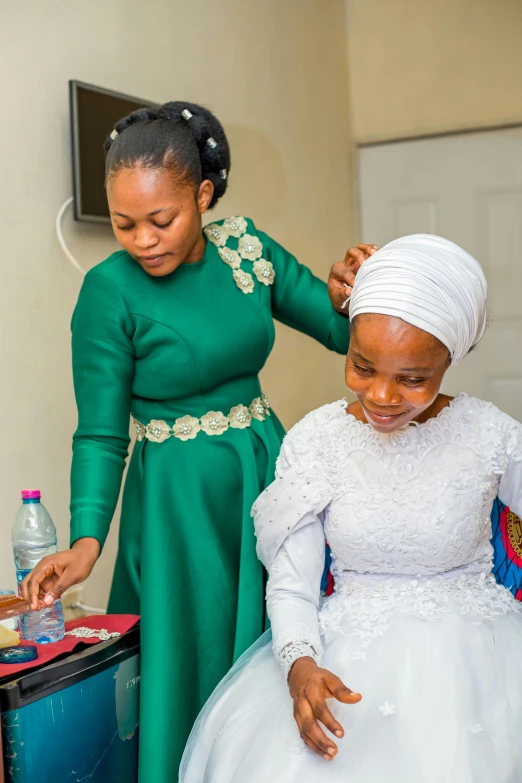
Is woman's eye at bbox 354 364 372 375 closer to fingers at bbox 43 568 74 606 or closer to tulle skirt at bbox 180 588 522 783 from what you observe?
tulle skirt at bbox 180 588 522 783

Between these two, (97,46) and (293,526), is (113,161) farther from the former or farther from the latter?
(97,46)

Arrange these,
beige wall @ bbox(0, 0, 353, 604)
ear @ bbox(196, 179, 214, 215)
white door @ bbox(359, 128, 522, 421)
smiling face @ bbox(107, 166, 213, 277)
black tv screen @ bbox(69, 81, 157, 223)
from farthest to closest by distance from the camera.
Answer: white door @ bbox(359, 128, 522, 421) < black tv screen @ bbox(69, 81, 157, 223) < beige wall @ bbox(0, 0, 353, 604) < ear @ bbox(196, 179, 214, 215) < smiling face @ bbox(107, 166, 213, 277)

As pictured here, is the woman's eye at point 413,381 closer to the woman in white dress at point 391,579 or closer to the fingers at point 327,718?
the woman in white dress at point 391,579

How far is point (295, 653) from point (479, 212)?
11.8 ft

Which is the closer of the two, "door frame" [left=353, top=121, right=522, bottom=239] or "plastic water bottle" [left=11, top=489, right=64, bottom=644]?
"plastic water bottle" [left=11, top=489, right=64, bottom=644]

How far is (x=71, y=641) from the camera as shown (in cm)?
150

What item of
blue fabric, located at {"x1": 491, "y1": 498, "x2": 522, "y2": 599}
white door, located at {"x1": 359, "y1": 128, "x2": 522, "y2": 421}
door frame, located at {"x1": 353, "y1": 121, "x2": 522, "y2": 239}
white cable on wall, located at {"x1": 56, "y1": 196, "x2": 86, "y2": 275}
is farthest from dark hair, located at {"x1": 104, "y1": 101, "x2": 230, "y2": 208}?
door frame, located at {"x1": 353, "y1": 121, "x2": 522, "y2": 239}

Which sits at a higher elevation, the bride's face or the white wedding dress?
the bride's face

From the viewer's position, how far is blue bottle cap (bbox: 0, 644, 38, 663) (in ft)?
4.61

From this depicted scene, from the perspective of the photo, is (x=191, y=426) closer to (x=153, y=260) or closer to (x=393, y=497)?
(x=153, y=260)

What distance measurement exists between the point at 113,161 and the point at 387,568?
0.83 m

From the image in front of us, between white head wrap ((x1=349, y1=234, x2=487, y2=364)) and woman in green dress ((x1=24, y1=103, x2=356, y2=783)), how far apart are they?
26 cm

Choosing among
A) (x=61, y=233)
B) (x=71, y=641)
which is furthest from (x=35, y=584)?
(x=61, y=233)

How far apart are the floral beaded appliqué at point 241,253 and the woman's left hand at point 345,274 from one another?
0.46ft
